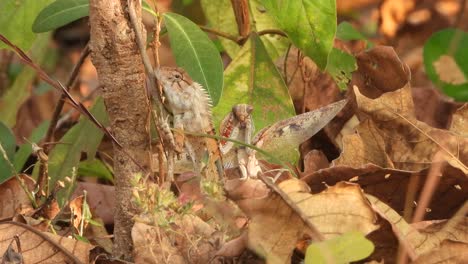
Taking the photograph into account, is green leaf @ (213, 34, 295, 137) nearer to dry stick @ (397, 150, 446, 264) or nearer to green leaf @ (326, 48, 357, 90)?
green leaf @ (326, 48, 357, 90)

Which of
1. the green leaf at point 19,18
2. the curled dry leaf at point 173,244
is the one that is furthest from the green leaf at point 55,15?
the curled dry leaf at point 173,244

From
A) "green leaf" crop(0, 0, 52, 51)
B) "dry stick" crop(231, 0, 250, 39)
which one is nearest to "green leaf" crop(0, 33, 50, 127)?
"green leaf" crop(0, 0, 52, 51)

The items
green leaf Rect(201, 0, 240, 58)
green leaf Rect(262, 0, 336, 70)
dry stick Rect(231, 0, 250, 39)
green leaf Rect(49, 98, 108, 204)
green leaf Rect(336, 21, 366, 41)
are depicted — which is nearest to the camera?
green leaf Rect(262, 0, 336, 70)

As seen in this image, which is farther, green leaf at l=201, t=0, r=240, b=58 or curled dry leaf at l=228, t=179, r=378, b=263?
green leaf at l=201, t=0, r=240, b=58

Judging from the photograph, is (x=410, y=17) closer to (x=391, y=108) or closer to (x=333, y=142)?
(x=333, y=142)

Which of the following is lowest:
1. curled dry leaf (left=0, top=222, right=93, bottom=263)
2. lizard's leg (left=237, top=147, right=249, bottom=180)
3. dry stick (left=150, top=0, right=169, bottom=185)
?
curled dry leaf (left=0, top=222, right=93, bottom=263)

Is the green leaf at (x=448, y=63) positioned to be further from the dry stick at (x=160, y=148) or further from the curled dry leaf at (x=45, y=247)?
the curled dry leaf at (x=45, y=247)

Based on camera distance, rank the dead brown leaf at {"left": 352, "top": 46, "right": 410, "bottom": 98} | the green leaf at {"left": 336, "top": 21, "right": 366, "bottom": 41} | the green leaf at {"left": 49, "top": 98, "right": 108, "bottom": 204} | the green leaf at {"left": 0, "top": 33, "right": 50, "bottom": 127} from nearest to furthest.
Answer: the dead brown leaf at {"left": 352, "top": 46, "right": 410, "bottom": 98} < the green leaf at {"left": 49, "top": 98, "right": 108, "bottom": 204} < the green leaf at {"left": 336, "top": 21, "right": 366, "bottom": 41} < the green leaf at {"left": 0, "top": 33, "right": 50, "bottom": 127}

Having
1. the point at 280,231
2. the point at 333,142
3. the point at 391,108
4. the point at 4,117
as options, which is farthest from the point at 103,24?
the point at 4,117
